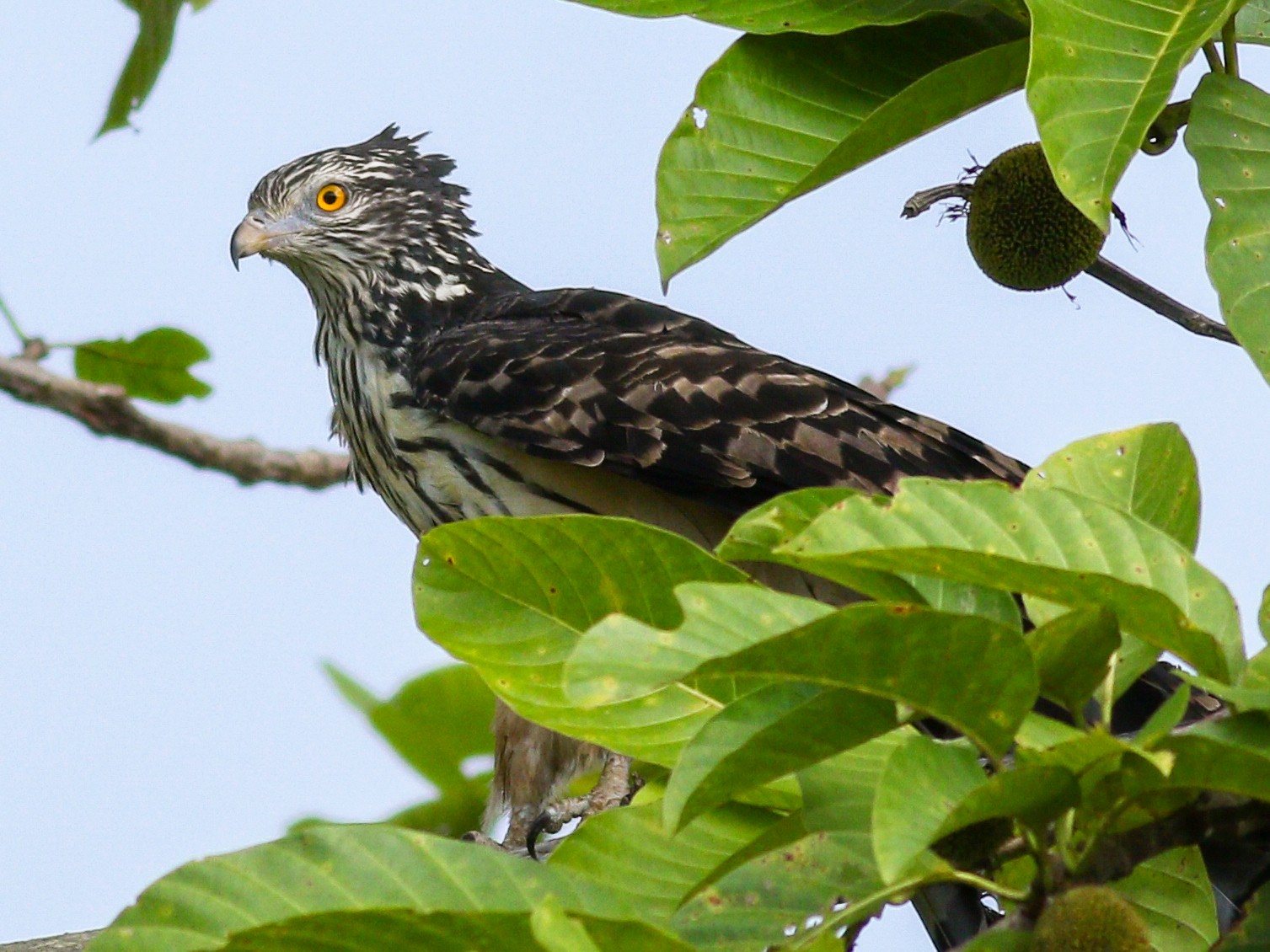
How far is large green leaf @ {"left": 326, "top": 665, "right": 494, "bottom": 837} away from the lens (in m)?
5.46

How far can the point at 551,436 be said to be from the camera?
516 centimetres

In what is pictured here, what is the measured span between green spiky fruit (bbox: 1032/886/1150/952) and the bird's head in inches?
199

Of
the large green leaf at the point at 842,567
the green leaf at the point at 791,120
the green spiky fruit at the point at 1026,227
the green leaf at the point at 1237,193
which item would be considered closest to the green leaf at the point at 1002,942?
the large green leaf at the point at 842,567

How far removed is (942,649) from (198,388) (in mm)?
4017

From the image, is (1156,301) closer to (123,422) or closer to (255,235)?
(123,422)

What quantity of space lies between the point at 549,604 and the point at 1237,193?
55.9 inches

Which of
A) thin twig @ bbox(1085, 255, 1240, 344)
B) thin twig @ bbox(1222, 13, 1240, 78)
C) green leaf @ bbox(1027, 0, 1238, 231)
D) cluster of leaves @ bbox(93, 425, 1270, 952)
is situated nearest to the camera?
cluster of leaves @ bbox(93, 425, 1270, 952)

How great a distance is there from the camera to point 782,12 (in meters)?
3.27

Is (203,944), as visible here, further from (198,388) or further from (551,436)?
(198,388)

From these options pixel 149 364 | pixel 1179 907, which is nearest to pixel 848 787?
pixel 1179 907

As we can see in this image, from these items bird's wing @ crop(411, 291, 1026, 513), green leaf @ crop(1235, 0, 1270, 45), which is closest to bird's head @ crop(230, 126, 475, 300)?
bird's wing @ crop(411, 291, 1026, 513)

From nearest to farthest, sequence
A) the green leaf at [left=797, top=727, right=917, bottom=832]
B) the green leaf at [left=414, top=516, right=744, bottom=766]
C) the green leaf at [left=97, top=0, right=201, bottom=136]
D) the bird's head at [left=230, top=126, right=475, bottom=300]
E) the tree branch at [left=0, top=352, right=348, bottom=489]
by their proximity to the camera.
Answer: the green leaf at [left=797, top=727, right=917, bottom=832] < the green leaf at [left=414, top=516, right=744, bottom=766] < the green leaf at [left=97, top=0, right=201, bottom=136] < the tree branch at [left=0, top=352, right=348, bottom=489] < the bird's head at [left=230, top=126, right=475, bottom=300]

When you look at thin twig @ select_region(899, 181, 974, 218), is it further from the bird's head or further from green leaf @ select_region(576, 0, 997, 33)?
the bird's head

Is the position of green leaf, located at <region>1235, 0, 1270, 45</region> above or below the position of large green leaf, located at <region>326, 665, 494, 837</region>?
above
